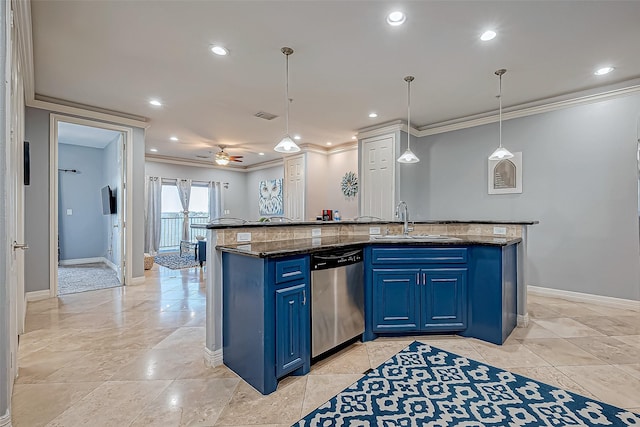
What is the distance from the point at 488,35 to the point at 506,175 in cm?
244

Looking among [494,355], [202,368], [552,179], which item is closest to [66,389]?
[202,368]

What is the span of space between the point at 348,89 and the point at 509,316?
3.04m

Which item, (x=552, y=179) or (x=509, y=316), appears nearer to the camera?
(x=509, y=316)

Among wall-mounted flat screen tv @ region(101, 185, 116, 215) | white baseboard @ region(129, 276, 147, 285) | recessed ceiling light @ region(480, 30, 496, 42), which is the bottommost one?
white baseboard @ region(129, 276, 147, 285)

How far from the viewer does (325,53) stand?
296 centimetres

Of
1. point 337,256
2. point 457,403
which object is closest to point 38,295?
point 337,256

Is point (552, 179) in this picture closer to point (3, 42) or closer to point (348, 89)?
point (348, 89)

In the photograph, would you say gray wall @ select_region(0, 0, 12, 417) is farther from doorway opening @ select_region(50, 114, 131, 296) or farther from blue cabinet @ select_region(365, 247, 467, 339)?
doorway opening @ select_region(50, 114, 131, 296)

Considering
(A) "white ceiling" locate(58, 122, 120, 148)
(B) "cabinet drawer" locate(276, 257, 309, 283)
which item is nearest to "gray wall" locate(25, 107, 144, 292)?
(A) "white ceiling" locate(58, 122, 120, 148)

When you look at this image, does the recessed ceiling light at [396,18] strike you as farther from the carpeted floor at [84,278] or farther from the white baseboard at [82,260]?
the white baseboard at [82,260]

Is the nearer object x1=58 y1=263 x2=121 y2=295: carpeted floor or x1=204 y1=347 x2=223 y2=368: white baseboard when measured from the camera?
x1=204 y1=347 x2=223 y2=368: white baseboard

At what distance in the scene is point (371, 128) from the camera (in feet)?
17.7

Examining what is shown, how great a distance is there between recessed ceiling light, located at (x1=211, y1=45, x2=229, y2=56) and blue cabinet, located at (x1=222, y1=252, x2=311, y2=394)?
6.46 feet

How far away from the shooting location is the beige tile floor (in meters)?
1.78
